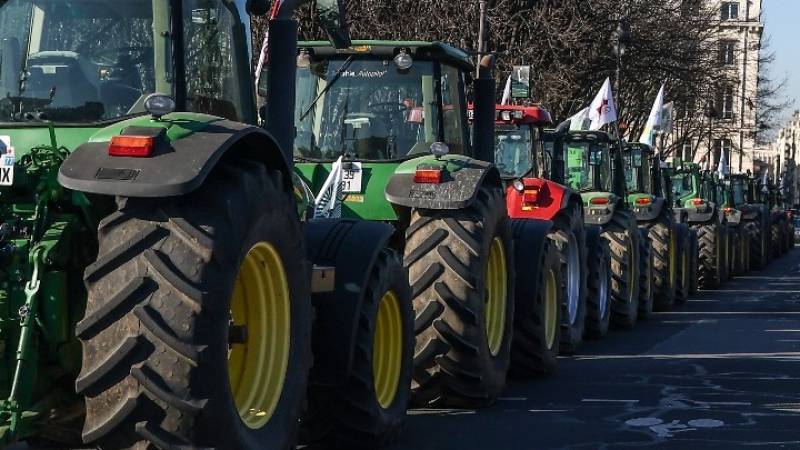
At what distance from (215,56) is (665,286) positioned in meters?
15.0

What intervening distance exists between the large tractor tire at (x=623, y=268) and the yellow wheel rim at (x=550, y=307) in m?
4.35

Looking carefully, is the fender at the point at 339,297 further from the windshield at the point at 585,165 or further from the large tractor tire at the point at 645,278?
the windshield at the point at 585,165

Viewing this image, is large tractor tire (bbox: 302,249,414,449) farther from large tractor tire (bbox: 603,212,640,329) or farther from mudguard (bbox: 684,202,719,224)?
mudguard (bbox: 684,202,719,224)

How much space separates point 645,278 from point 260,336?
13.0 metres

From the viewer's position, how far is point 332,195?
33.0 ft

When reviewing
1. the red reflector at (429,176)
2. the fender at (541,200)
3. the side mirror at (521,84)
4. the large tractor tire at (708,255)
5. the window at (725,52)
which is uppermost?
the window at (725,52)

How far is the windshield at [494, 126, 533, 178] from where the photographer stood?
15695 mm

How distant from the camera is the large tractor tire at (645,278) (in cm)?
1886

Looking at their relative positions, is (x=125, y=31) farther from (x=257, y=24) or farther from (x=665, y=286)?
(x=257, y=24)

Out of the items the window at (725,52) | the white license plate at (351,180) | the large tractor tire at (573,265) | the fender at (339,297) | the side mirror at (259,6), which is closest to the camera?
the side mirror at (259,6)

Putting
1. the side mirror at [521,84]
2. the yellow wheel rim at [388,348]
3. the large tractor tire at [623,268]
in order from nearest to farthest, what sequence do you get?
the yellow wheel rim at [388,348], the side mirror at [521,84], the large tractor tire at [623,268]

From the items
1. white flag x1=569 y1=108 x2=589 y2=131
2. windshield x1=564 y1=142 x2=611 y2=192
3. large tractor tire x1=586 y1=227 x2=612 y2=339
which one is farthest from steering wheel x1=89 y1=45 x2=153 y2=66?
white flag x1=569 y1=108 x2=589 y2=131

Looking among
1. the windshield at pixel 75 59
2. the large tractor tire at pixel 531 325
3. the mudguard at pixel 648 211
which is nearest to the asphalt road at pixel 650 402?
the large tractor tire at pixel 531 325

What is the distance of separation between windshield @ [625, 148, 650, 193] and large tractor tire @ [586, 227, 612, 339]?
275 inches
